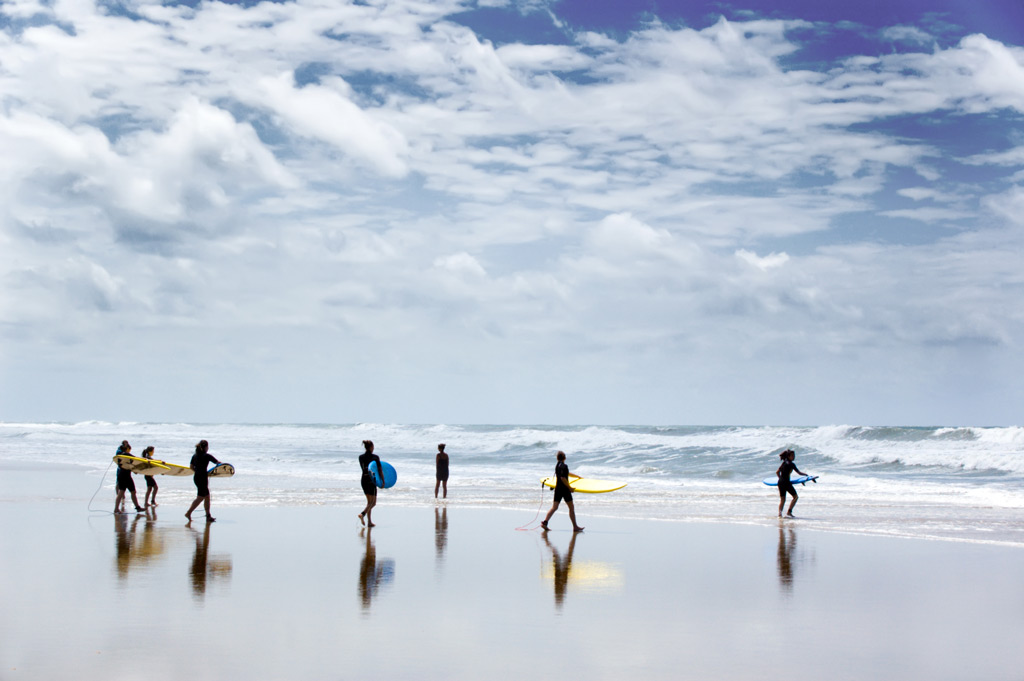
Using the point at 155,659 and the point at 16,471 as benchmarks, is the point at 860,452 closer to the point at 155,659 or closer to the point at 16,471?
the point at 16,471

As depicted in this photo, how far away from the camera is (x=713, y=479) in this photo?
34969mm

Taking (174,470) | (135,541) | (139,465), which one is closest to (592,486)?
(174,470)

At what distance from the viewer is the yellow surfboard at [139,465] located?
19.7 meters

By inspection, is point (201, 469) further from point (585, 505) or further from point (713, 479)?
point (713, 479)

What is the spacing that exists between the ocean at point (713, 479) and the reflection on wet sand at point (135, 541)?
271 cm

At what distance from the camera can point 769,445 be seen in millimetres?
48906

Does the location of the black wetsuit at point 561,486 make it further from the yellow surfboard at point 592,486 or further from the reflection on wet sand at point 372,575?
the reflection on wet sand at point 372,575

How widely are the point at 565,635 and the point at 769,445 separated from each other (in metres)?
42.4

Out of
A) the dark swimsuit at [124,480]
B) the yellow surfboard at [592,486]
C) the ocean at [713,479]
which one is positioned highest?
the dark swimsuit at [124,480]

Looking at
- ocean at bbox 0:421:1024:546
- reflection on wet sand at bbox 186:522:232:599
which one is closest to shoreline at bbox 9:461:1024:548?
ocean at bbox 0:421:1024:546

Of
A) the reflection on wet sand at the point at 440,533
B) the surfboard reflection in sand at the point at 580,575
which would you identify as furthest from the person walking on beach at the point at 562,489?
the surfboard reflection in sand at the point at 580,575

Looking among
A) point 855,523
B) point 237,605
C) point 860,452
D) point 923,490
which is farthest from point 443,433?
point 237,605

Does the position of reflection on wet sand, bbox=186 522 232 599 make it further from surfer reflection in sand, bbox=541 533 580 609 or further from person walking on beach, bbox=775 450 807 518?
person walking on beach, bbox=775 450 807 518

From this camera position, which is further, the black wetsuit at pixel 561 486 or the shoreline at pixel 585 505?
the shoreline at pixel 585 505
